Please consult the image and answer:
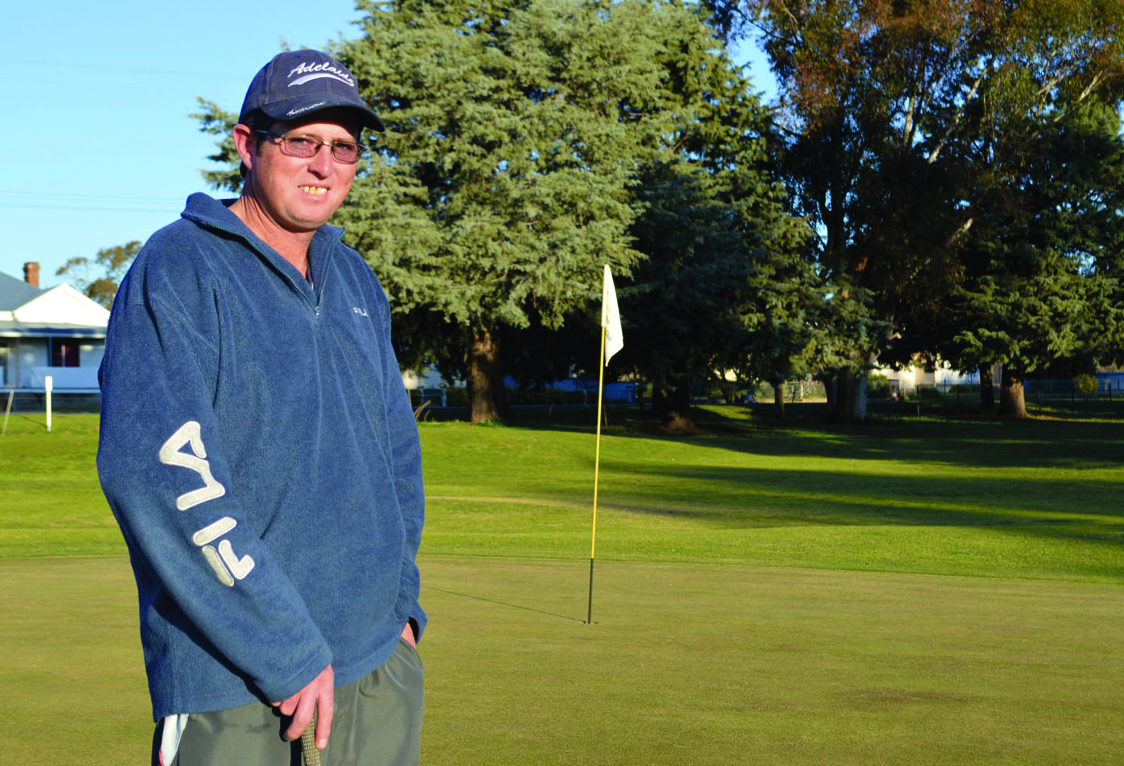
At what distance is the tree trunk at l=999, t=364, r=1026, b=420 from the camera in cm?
5681

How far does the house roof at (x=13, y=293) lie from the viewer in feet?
169

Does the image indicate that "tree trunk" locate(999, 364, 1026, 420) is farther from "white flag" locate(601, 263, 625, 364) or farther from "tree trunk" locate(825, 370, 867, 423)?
"white flag" locate(601, 263, 625, 364)

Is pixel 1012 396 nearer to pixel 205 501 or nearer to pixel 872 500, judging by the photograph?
pixel 872 500

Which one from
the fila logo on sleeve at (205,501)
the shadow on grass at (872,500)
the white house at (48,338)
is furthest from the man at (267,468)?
the white house at (48,338)

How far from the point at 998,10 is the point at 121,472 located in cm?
4329

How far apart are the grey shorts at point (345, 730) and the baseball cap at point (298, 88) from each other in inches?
47.4

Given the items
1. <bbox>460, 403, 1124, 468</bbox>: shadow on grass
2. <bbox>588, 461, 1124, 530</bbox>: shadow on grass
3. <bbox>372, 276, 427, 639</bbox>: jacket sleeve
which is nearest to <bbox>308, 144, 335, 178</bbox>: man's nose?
<bbox>372, 276, 427, 639</bbox>: jacket sleeve

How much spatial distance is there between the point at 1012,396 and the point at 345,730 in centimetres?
5964

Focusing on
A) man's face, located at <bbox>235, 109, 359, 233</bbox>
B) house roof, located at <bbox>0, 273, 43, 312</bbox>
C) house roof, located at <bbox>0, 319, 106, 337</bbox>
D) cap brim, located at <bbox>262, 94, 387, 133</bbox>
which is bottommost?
man's face, located at <bbox>235, 109, 359, 233</bbox>

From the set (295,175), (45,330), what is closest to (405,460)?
(295,175)

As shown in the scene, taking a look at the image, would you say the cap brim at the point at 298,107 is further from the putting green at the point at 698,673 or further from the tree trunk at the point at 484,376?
the tree trunk at the point at 484,376

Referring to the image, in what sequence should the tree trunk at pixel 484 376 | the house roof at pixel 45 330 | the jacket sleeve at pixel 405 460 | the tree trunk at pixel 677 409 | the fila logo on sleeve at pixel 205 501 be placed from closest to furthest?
the fila logo on sleeve at pixel 205 501, the jacket sleeve at pixel 405 460, the tree trunk at pixel 484 376, the tree trunk at pixel 677 409, the house roof at pixel 45 330

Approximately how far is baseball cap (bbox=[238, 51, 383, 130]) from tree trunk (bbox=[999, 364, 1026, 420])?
58069mm

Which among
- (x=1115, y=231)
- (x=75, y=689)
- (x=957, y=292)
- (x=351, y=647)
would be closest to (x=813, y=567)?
(x=75, y=689)
